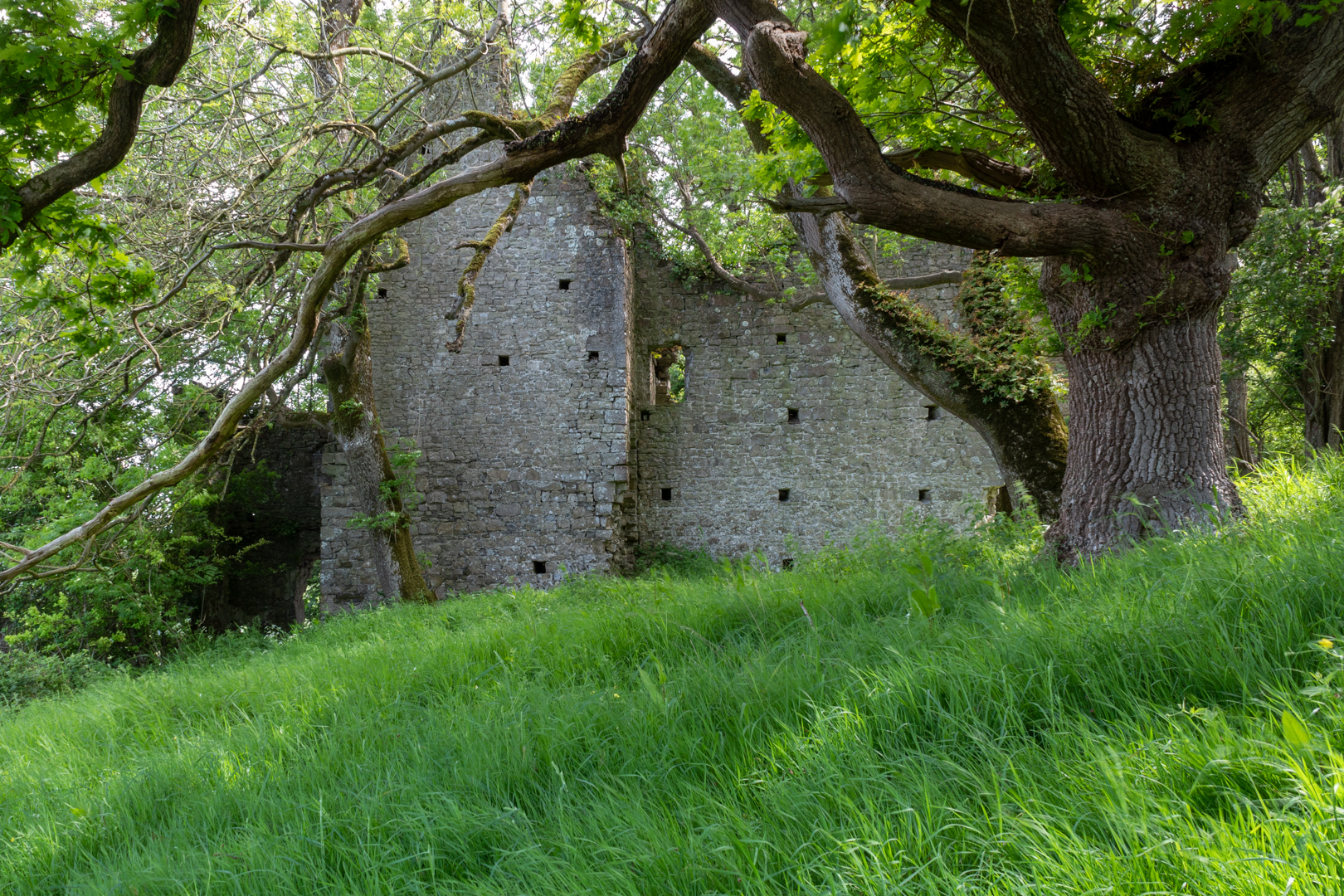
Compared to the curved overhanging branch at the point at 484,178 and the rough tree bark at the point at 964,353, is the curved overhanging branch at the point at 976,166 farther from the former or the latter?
the curved overhanging branch at the point at 484,178

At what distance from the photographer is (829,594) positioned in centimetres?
360

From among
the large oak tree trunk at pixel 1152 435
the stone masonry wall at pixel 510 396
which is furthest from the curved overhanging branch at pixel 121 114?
the stone masonry wall at pixel 510 396

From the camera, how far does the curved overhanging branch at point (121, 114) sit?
271cm

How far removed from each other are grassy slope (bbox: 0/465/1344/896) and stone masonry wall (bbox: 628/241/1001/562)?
246 inches

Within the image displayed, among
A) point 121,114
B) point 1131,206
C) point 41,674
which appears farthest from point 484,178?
point 41,674

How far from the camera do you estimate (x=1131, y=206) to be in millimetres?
3473

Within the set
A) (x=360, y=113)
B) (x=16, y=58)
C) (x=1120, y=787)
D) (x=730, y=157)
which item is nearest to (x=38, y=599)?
(x=360, y=113)

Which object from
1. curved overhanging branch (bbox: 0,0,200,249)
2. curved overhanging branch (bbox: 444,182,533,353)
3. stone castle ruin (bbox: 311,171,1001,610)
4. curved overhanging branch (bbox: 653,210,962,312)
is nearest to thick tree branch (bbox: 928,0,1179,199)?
curved overhanging branch (bbox: 0,0,200,249)

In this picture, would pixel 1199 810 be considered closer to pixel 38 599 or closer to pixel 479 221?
pixel 479 221

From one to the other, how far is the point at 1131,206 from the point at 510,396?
763cm

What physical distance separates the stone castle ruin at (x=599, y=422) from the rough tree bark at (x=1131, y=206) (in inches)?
245

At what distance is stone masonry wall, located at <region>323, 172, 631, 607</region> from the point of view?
929cm

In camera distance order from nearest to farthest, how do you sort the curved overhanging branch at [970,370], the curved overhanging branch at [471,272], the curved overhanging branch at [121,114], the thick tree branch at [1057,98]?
the curved overhanging branch at [121,114] → the thick tree branch at [1057,98] → the curved overhanging branch at [970,370] → the curved overhanging branch at [471,272]

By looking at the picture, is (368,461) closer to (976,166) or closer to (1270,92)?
(976,166)
